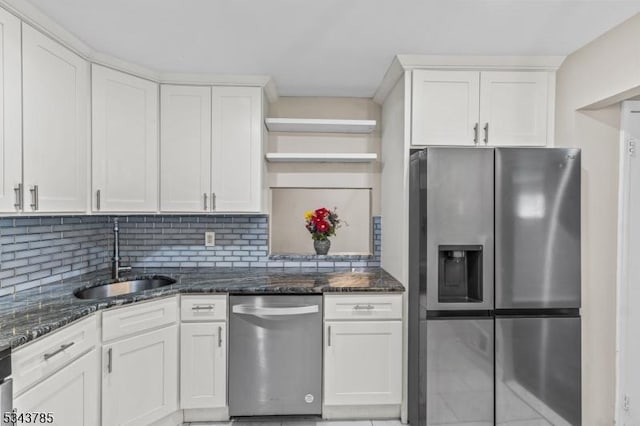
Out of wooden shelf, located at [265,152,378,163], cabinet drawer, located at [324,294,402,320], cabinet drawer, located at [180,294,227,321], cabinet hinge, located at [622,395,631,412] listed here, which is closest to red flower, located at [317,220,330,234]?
wooden shelf, located at [265,152,378,163]

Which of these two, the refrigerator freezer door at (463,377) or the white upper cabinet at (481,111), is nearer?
the refrigerator freezer door at (463,377)

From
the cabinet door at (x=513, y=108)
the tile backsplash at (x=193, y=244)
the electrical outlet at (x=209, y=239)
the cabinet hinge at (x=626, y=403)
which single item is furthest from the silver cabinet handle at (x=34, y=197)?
the cabinet hinge at (x=626, y=403)

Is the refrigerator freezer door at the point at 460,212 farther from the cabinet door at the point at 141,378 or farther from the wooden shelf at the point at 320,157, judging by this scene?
the cabinet door at the point at 141,378

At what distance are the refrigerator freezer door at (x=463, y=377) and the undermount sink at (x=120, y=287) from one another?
1851mm

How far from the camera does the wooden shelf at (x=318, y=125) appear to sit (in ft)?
9.37

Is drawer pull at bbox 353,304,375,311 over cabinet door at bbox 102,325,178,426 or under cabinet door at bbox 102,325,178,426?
over

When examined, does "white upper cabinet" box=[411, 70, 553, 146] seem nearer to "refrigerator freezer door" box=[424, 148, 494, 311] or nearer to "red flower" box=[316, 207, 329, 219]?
"refrigerator freezer door" box=[424, 148, 494, 311]

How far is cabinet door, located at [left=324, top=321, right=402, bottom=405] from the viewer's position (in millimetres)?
2451

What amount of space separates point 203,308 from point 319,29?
1800 mm

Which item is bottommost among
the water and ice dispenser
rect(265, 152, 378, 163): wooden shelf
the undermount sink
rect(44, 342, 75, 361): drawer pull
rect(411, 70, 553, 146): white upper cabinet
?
rect(44, 342, 75, 361): drawer pull

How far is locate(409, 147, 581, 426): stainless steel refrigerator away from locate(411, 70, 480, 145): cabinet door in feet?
1.10

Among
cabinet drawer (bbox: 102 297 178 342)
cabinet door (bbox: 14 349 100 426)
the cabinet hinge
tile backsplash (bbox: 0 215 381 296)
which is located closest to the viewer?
cabinet door (bbox: 14 349 100 426)

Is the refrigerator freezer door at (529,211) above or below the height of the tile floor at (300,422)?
above

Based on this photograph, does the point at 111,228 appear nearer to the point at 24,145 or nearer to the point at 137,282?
the point at 137,282
